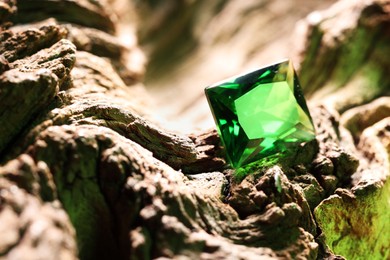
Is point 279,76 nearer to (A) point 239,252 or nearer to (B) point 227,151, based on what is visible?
(B) point 227,151

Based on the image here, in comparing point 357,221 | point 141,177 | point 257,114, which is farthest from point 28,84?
point 357,221

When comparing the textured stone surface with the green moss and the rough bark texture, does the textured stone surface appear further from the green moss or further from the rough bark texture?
the green moss

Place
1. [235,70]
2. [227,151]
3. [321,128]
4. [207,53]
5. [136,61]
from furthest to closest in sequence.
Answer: [207,53] → [235,70] → [136,61] → [321,128] → [227,151]

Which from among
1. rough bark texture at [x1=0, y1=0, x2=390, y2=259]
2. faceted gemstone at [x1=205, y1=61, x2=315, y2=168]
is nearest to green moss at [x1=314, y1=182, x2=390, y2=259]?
rough bark texture at [x1=0, y1=0, x2=390, y2=259]

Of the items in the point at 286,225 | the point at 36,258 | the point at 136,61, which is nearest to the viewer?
the point at 36,258

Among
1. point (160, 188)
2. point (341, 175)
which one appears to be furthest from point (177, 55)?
point (160, 188)

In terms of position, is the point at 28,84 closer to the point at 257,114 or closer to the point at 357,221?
the point at 257,114
